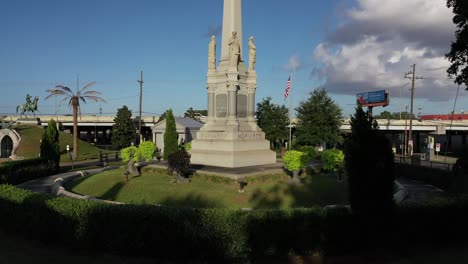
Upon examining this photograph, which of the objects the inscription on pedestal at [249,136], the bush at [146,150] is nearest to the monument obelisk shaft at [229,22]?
the inscription on pedestal at [249,136]

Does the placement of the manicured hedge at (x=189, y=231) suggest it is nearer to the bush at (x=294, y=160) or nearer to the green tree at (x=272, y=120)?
the bush at (x=294, y=160)

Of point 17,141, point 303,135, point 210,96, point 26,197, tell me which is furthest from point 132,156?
point 17,141

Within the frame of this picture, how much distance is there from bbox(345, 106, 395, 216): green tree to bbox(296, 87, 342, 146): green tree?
44123 millimetres

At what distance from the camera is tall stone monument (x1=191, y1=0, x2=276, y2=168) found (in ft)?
81.5

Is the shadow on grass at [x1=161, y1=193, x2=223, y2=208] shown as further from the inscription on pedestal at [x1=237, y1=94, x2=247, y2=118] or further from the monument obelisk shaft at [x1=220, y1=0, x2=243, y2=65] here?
the monument obelisk shaft at [x1=220, y1=0, x2=243, y2=65]

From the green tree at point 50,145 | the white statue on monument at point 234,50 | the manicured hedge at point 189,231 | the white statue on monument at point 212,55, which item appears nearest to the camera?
the manicured hedge at point 189,231

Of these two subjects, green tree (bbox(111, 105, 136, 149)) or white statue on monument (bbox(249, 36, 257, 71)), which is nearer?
white statue on monument (bbox(249, 36, 257, 71))

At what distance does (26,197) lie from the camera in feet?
40.2

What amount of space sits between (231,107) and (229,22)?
21.1 feet

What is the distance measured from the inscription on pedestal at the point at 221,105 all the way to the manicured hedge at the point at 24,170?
14994 millimetres

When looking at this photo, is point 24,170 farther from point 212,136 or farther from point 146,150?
point 212,136

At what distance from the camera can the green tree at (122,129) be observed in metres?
71.2

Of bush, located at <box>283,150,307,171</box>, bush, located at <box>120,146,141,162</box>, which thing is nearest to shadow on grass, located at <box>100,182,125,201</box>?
bush, located at <box>120,146,141,162</box>

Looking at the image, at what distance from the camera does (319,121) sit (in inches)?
2112
